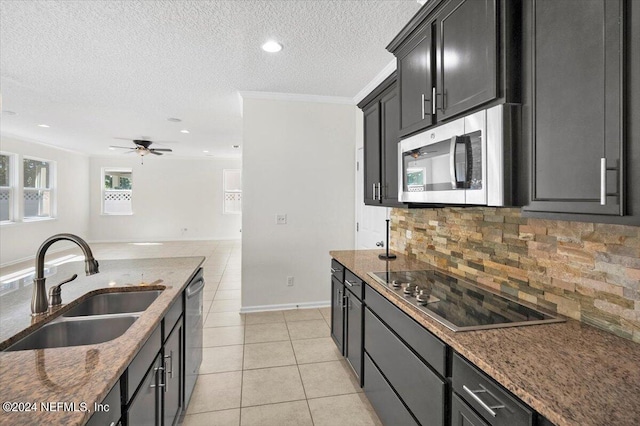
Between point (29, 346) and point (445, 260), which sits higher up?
point (445, 260)

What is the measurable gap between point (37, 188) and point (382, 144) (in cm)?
858

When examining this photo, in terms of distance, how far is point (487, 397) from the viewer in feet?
3.42

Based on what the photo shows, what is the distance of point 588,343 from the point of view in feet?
3.71

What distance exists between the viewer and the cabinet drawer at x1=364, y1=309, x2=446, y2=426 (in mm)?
1321

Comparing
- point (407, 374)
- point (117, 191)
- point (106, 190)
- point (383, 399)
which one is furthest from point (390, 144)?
point (106, 190)

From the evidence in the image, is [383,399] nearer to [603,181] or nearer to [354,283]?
[354,283]

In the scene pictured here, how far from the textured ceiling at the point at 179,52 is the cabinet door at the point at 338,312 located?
2.09 meters

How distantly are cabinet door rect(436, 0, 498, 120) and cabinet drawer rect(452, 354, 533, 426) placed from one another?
104 centimetres

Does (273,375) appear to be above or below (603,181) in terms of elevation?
below

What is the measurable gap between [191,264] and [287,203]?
5.71 feet

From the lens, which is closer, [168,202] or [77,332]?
[77,332]

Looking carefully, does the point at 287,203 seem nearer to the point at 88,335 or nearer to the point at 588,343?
the point at 88,335

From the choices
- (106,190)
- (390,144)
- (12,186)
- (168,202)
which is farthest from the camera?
(168,202)

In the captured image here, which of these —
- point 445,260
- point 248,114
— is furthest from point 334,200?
point 445,260
